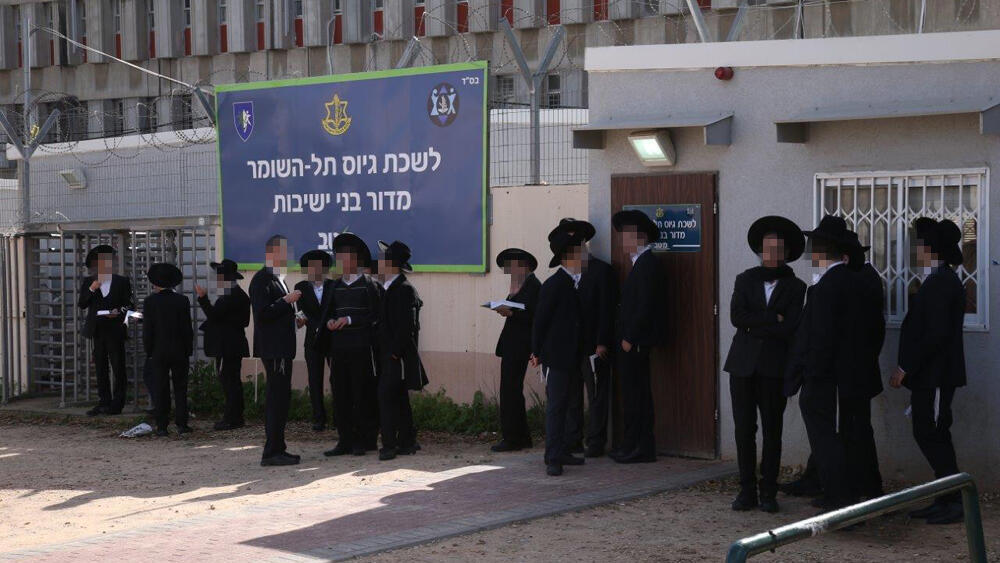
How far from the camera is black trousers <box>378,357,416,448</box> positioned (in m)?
11.7

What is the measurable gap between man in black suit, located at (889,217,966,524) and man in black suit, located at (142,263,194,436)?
7.38 m

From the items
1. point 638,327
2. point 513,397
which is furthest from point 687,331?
point 513,397

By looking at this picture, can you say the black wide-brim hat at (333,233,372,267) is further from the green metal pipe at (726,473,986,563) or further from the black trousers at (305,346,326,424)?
the green metal pipe at (726,473,986,563)

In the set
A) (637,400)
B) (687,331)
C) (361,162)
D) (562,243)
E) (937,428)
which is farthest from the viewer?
(361,162)

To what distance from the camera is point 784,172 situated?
10.7m

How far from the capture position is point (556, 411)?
420 inches

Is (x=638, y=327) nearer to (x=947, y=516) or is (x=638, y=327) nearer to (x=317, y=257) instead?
(x=947, y=516)

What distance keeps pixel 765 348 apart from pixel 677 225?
7.63 feet

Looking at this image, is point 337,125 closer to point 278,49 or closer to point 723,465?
point 723,465

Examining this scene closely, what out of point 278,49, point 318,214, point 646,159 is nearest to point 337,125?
point 318,214

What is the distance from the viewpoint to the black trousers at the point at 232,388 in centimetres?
1401

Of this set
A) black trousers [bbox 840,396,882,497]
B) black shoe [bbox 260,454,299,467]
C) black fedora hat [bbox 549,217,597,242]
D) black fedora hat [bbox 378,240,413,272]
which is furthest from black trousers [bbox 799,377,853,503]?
black shoe [bbox 260,454,299,467]

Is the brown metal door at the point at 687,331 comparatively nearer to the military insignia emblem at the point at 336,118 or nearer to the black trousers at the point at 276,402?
the black trousers at the point at 276,402

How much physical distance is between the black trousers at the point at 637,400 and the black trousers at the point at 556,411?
1.83 feet
